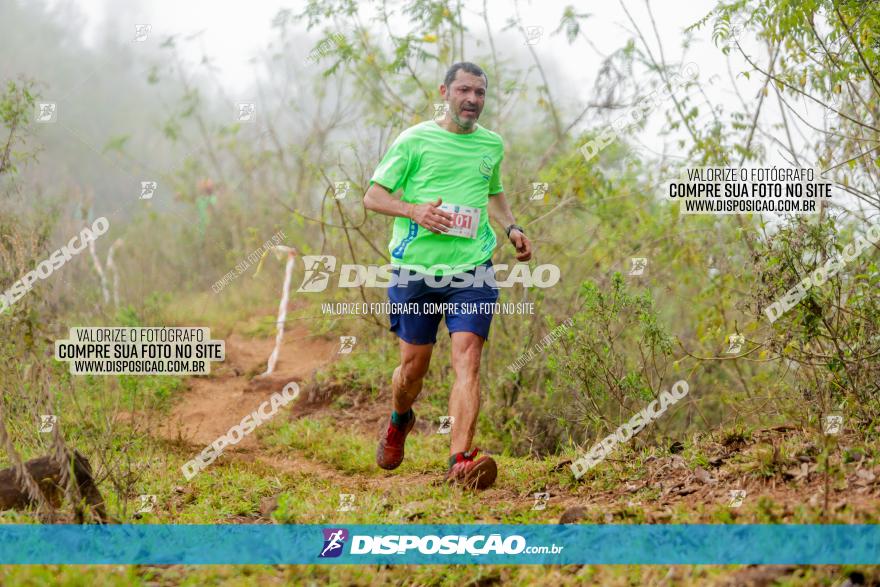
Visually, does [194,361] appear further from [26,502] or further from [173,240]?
[173,240]

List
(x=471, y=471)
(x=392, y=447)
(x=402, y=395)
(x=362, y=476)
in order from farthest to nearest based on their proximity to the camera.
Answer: (x=362, y=476)
(x=392, y=447)
(x=402, y=395)
(x=471, y=471)

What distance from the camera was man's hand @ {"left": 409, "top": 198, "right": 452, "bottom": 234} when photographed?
15.3ft

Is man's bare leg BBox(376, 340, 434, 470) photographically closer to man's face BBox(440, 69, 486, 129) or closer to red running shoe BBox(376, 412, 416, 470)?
red running shoe BBox(376, 412, 416, 470)

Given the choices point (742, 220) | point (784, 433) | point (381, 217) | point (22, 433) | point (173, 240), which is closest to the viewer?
point (784, 433)

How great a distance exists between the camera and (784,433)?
15.2 ft

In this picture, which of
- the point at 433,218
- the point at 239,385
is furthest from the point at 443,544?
the point at 239,385

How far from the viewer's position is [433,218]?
4.67 m

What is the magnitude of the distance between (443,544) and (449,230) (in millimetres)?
1739

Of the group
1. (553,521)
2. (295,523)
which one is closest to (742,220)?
(553,521)

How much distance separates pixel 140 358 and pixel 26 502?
3128 mm

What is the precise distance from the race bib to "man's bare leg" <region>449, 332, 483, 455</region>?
1.81 feet

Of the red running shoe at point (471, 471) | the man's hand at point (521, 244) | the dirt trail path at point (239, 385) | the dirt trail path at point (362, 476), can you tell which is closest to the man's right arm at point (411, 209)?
the man's hand at point (521, 244)

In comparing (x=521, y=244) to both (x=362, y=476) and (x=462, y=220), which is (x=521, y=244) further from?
(x=362, y=476)

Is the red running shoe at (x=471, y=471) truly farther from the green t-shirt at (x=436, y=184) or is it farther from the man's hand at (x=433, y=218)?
the man's hand at (x=433, y=218)
